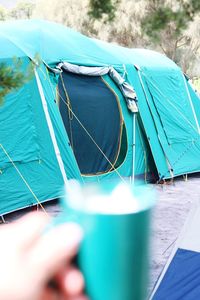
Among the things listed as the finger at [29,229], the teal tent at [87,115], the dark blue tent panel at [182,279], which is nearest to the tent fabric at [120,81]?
the teal tent at [87,115]

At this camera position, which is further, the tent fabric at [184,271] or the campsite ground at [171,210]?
the campsite ground at [171,210]

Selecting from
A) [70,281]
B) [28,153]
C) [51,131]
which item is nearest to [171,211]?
[51,131]

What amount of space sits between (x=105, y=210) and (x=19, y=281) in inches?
3.9

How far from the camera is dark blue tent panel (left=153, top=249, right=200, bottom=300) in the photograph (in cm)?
249

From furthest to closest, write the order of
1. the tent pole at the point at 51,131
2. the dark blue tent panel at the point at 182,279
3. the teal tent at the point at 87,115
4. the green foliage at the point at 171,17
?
the tent pole at the point at 51,131 → the teal tent at the point at 87,115 → the dark blue tent panel at the point at 182,279 → the green foliage at the point at 171,17

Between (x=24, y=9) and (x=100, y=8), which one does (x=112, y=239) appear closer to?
(x=100, y=8)

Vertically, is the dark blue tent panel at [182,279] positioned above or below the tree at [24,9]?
above

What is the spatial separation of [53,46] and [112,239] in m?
5.14

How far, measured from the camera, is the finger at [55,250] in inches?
16.2

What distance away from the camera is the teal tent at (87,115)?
4672mm

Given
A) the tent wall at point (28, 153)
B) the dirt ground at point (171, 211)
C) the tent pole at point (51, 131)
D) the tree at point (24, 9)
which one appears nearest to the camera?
the dirt ground at point (171, 211)

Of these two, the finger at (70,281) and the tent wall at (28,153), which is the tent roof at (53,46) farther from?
the finger at (70,281)

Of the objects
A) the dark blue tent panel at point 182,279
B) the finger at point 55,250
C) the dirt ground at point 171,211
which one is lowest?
the dirt ground at point 171,211

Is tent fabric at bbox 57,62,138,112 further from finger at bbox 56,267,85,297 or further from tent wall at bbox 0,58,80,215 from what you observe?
finger at bbox 56,267,85,297
